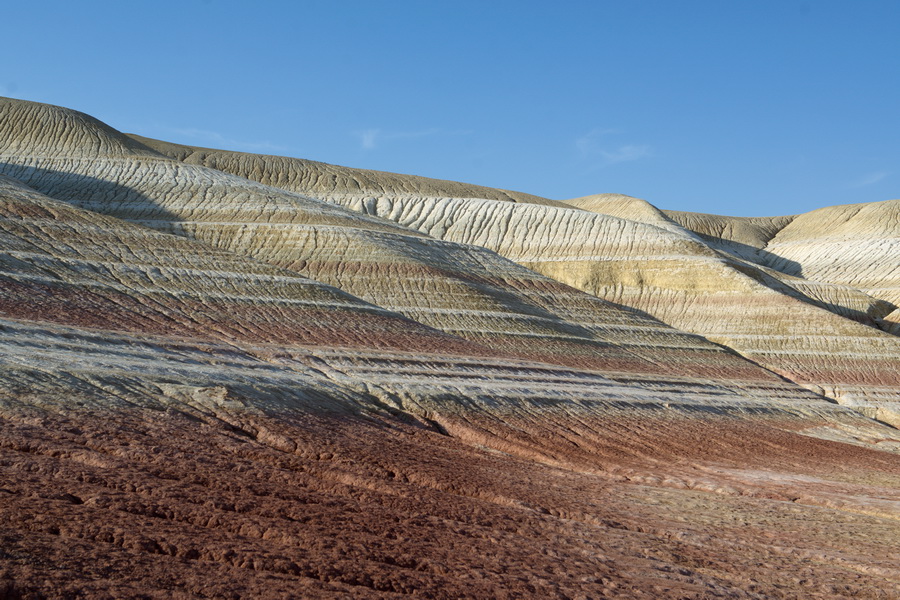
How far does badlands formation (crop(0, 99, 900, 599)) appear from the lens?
961 centimetres

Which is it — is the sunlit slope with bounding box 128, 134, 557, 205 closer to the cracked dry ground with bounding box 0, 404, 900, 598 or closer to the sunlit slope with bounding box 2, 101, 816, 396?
the sunlit slope with bounding box 2, 101, 816, 396

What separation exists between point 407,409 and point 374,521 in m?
12.8

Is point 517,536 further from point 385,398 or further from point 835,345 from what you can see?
point 835,345

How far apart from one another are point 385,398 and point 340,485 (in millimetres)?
10970

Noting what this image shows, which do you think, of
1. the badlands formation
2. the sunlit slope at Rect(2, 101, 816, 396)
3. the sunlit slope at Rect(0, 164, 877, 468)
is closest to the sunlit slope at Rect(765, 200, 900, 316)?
the badlands formation

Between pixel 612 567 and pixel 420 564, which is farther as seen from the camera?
pixel 612 567

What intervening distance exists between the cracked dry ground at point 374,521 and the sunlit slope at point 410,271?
19240mm

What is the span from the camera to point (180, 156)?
8812 cm

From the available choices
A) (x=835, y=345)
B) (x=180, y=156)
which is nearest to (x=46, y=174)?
(x=180, y=156)

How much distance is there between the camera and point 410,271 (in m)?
43.9

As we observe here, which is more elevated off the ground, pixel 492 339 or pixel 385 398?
pixel 492 339

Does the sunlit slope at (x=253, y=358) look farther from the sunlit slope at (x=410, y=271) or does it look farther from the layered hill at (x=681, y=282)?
the layered hill at (x=681, y=282)

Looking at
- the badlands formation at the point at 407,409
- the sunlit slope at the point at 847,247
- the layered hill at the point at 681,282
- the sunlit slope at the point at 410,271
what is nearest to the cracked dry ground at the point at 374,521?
the badlands formation at the point at 407,409

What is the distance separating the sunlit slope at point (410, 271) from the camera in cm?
3972
